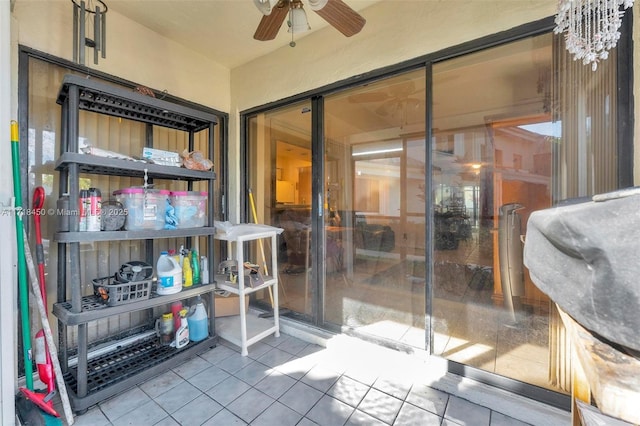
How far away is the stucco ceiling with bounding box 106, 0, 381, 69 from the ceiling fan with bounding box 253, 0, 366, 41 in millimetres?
567

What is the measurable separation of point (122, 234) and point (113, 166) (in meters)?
0.42

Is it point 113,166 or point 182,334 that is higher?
point 113,166

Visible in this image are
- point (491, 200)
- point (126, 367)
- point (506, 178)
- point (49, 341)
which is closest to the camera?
point (49, 341)

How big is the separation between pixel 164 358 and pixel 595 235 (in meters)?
2.40

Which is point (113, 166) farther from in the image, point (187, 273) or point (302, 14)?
point (302, 14)

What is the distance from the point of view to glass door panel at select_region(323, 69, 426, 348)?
2.33 metres

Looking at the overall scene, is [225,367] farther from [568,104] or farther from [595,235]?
[568,104]

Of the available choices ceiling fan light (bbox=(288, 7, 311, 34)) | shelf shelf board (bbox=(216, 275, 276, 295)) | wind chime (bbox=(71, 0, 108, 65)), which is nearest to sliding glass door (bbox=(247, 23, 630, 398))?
shelf shelf board (bbox=(216, 275, 276, 295))

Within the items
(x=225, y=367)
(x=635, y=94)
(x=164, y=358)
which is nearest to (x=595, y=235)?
(x=635, y=94)

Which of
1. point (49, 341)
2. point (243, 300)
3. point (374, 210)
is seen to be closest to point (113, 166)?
point (49, 341)

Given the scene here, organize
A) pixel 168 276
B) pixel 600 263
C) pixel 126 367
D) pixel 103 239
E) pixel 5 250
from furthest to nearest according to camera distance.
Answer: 1. pixel 168 276
2. pixel 126 367
3. pixel 103 239
4. pixel 5 250
5. pixel 600 263

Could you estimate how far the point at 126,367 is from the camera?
179 centimetres

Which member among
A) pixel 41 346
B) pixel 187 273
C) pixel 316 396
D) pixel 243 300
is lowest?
pixel 316 396

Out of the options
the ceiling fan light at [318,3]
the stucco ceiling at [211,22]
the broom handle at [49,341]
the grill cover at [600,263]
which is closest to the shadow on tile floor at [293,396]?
the broom handle at [49,341]
